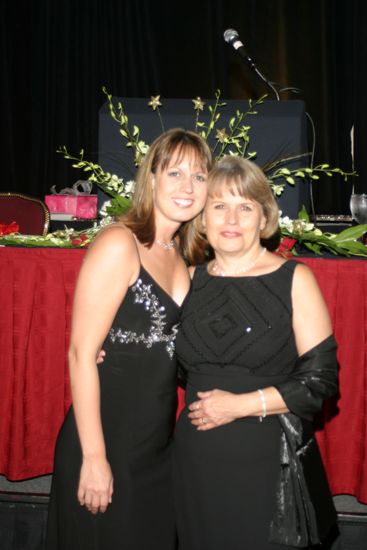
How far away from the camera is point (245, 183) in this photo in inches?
71.8

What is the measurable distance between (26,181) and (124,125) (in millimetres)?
5110

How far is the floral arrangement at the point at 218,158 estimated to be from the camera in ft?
7.52

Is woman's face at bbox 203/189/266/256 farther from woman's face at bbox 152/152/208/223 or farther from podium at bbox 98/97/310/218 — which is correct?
podium at bbox 98/97/310/218

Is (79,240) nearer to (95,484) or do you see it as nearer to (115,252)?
(115,252)

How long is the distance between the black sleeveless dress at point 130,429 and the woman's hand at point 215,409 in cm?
15

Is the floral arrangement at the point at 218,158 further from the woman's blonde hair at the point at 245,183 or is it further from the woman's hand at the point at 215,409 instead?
the woman's hand at the point at 215,409

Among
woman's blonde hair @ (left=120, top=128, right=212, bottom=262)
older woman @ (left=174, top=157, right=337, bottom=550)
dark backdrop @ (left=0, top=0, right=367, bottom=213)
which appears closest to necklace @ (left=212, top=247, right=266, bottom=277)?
older woman @ (left=174, top=157, right=337, bottom=550)

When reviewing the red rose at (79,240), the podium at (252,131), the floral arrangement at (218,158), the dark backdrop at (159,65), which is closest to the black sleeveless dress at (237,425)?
the floral arrangement at (218,158)

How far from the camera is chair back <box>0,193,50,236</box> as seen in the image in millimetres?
3889

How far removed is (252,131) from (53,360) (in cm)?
122

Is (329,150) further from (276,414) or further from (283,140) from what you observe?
(276,414)

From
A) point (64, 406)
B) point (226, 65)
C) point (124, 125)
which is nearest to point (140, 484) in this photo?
point (64, 406)

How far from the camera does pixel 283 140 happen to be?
2.59 metres

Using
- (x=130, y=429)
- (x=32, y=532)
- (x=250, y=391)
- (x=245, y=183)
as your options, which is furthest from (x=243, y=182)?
(x=32, y=532)
